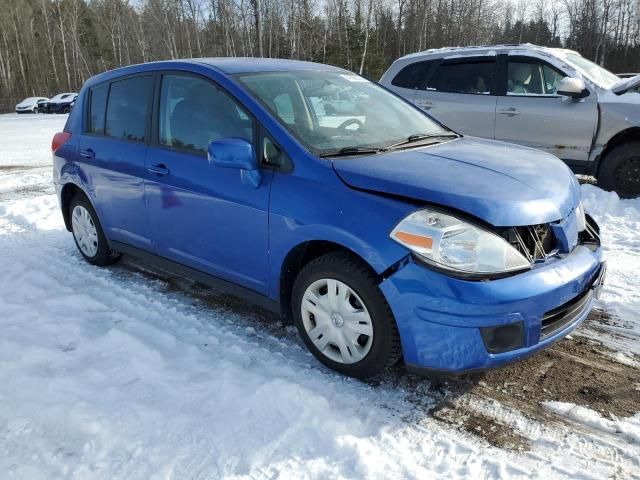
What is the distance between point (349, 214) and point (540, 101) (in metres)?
5.48

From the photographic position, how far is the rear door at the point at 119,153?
408 centimetres

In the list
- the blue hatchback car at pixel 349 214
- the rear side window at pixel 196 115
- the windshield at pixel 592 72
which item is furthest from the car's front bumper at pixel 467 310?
the windshield at pixel 592 72

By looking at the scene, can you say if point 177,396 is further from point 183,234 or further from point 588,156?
point 588,156

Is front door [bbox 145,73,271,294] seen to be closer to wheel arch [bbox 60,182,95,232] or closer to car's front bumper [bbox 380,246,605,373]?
car's front bumper [bbox 380,246,605,373]

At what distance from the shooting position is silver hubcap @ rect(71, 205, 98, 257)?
4.90 metres

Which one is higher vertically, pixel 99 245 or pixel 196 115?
pixel 196 115

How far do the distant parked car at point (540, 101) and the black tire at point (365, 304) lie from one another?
16.9 feet

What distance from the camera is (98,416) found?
2652 mm

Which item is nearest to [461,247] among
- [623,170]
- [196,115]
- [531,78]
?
[196,115]

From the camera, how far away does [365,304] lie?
2758mm

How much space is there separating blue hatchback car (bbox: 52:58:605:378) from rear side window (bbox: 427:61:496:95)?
4.01 metres

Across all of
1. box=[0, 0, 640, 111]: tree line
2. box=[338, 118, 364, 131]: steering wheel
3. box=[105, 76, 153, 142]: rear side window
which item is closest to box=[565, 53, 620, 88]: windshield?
box=[338, 118, 364, 131]: steering wheel

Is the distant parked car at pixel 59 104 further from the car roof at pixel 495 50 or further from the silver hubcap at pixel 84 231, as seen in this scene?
the silver hubcap at pixel 84 231

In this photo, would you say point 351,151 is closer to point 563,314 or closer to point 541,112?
point 563,314
